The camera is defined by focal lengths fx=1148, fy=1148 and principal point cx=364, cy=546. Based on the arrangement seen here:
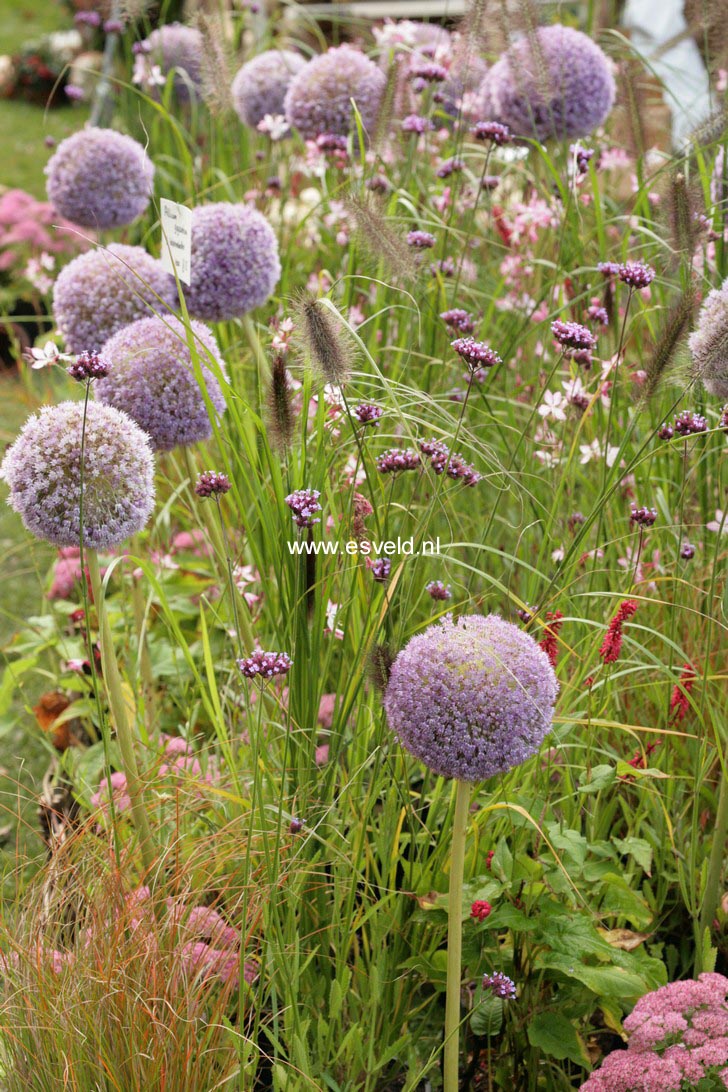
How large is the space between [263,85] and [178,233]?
234 centimetres

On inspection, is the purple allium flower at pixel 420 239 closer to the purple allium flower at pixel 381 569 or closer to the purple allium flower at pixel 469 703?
the purple allium flower at pixel 381 569

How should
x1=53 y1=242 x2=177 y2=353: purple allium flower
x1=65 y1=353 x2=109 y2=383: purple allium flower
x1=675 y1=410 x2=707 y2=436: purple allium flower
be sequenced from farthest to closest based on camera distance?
x1=53 y1=242 x2=177 y2=353: purple allium flower < x1=675 y1=410 x2=707 y2=436: purple allium flower < x1=65 y1=353 x2=109 y2=383: purple allium flower

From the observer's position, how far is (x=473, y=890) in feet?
6.89

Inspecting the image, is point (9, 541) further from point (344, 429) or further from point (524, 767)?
point (524, 767)

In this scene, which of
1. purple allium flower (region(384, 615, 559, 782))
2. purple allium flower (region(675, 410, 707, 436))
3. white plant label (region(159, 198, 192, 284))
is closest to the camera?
purple allium flower (region(384, 615, 559, 782))

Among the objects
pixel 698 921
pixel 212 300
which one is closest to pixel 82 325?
pixel 212 300

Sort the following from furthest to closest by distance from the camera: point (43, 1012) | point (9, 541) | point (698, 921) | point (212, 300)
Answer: point (9, 541) → point (212, 300) → point (698, 921) → point (43, 1012)

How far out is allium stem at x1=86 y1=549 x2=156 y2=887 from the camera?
6.78 ft

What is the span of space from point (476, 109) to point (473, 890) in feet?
8.74

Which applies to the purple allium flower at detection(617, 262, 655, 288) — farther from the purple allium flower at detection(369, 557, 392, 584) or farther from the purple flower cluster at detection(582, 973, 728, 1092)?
the purple flower cluster at detection(582, 973, 728, 1092)

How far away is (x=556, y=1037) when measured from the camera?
1.98 m

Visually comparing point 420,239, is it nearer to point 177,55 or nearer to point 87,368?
point 87,368

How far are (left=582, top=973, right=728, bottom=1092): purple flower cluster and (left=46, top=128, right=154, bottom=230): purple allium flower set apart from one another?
2607 mm

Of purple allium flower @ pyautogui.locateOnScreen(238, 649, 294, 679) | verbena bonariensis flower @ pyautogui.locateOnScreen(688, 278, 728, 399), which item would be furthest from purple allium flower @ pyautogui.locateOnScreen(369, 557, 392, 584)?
verbena bonariensis flower @ pyautogui.locateOnScreen(688, 278, 728, 399)
